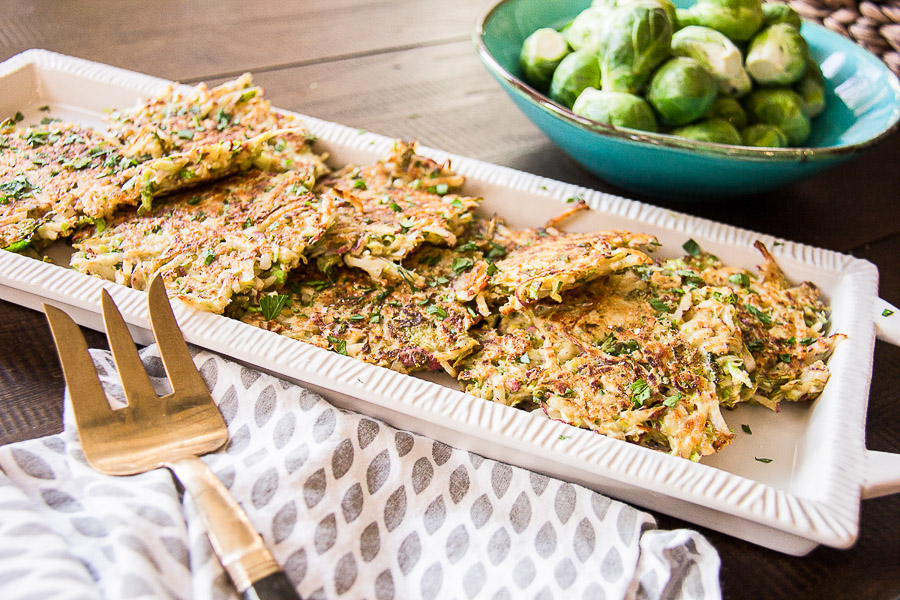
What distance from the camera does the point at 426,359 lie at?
1.76 m

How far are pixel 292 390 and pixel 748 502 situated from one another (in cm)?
106

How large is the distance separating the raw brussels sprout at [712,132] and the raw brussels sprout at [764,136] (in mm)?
101

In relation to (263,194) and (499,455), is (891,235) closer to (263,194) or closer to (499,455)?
(499,455)

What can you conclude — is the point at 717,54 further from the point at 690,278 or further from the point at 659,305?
the point at 659,305

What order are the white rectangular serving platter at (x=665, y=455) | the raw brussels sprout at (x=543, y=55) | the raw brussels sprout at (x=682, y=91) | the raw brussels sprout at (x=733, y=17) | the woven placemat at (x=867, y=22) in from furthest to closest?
the woven placemat at (x=867, y=22) → the raw brussels sprout at (x=543, y=55) → the raw brussels sprout at (x=733, y=17) → the raw brussels sprout at (x=682, y=91) → the white rectangular serving platter at (x=665, y=455)

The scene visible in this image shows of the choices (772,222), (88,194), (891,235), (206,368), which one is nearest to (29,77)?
(88,194)

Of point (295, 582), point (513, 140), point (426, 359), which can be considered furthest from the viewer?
point (513, 140)

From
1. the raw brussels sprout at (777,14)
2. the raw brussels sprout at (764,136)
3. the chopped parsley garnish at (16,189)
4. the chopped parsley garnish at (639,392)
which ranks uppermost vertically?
the raw brussels sprout at (777,14)

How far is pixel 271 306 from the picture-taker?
6.05 feet

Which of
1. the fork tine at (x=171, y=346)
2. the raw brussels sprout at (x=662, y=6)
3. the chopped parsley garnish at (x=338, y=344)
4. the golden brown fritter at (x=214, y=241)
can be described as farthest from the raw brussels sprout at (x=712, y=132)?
the fork tine at (x=171, y=346)

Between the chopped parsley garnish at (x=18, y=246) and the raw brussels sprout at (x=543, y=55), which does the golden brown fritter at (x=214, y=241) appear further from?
the raw brussels sprout at (x=543, y=55)

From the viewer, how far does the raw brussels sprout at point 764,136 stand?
2336mm

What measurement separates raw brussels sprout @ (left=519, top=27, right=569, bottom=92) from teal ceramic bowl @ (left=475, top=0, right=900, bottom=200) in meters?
0.08

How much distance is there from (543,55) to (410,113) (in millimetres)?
624
